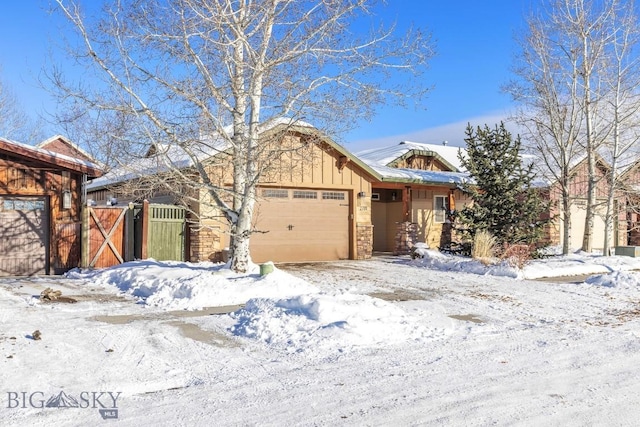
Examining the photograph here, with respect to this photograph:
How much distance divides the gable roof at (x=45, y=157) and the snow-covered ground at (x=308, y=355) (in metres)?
3.57

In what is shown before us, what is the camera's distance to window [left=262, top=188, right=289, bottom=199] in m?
17.1

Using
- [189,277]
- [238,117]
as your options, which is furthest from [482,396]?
[238,117]

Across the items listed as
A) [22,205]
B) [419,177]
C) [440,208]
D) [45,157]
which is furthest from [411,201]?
[22,205]

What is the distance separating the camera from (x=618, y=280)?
40.3 ft

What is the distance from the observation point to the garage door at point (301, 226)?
1705 centimetres

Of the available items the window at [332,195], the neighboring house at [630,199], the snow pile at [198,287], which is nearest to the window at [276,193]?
the window at [332,195]

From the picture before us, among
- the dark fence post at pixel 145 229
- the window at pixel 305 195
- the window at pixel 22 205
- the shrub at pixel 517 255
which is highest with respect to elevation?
the window at pixel 305 195

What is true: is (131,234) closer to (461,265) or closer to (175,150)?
(175,150)

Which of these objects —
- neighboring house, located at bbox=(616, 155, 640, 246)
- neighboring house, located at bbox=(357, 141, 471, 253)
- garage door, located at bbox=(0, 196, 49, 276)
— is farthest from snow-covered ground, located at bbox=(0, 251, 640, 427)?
neighboring house, located at bbox=(616, 155, 640, 246)

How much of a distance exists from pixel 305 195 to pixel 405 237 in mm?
4871

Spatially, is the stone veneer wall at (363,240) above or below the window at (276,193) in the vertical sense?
below

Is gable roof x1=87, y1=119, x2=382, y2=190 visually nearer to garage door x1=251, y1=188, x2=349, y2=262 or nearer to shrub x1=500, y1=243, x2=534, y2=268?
garage door x1=251, y1=188, x2=349, y2=262

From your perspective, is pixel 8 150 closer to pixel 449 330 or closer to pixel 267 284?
pixel 267 284

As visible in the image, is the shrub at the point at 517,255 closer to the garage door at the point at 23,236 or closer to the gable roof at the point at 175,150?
the gable roof at the point at 175,150
